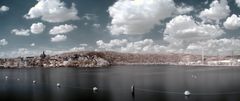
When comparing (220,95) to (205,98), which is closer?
(205,98)

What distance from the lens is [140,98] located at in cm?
9056

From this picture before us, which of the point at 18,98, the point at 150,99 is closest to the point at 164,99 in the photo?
the point at 150,99

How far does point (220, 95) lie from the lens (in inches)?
3679

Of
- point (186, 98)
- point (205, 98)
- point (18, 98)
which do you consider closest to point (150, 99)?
point (186, 98)

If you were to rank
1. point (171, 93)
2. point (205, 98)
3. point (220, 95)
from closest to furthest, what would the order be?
1. point (205, 98)
2. point (220, 95)
3. point (171, 93)

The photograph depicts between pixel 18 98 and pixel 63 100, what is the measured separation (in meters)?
17.3

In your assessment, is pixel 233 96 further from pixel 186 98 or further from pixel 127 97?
pixel 127 97

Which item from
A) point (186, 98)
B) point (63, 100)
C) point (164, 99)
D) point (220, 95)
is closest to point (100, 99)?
point (63, 100)

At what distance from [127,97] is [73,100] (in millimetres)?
16622

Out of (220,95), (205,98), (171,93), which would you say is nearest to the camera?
(205,98)

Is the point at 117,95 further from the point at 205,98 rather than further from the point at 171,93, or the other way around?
the point at 205,98

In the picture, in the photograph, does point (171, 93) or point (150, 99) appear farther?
point (171, 93)

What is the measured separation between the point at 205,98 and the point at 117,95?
1091 inches

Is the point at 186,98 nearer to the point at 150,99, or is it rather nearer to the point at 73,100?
the point at 150,99
